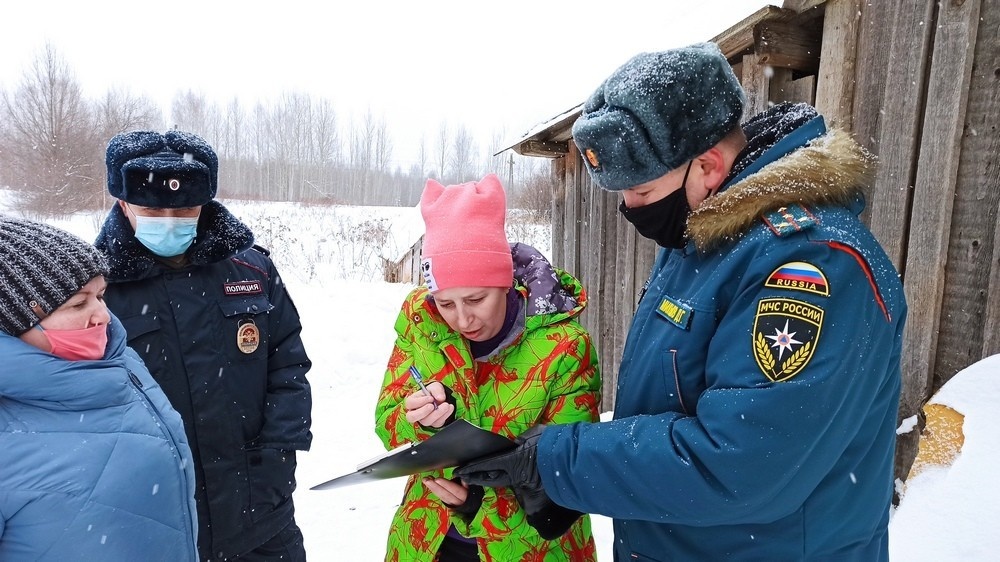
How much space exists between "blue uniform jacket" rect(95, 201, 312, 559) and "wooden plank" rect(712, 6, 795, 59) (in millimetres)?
2489

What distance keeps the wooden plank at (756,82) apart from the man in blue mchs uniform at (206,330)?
8.48 feet

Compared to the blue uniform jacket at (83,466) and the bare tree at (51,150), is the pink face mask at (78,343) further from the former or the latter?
the bare tree at (51,150)

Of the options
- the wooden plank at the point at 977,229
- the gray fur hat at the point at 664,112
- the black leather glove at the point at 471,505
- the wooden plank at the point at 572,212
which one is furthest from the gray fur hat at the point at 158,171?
the wooden plank at the point at 572,212

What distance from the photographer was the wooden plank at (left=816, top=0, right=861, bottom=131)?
8.12 feet

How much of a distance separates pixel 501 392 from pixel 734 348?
29.9 inches

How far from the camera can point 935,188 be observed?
2.16 m

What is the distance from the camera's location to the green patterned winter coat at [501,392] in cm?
159

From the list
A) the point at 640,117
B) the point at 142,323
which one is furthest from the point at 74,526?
the point at 640,117

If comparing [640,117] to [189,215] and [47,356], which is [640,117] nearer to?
[47,356]

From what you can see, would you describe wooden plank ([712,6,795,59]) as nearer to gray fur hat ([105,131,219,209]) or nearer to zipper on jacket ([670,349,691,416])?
zipper on jacket ([670,349,691,416])

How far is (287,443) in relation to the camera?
226 cm

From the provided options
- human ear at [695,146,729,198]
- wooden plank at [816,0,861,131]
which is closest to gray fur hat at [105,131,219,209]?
human ear at [695,146,729,198]

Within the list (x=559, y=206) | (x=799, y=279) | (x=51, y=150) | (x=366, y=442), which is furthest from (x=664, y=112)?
(x=51, y=150)

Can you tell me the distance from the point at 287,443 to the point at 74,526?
39.1 inches
